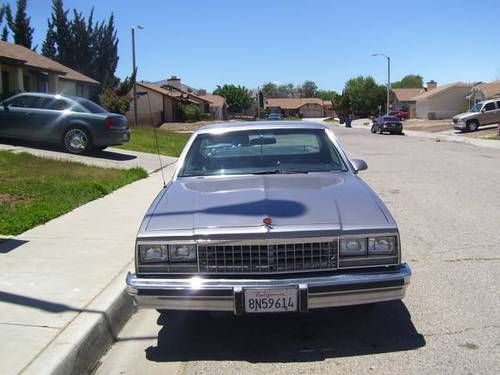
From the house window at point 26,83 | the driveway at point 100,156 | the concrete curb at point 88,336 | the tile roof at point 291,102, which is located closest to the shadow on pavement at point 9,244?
the concrete curb at point 88,336

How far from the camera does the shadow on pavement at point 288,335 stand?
4.31 m

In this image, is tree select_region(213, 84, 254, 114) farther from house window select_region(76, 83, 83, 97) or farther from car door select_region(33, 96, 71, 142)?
car door select_region(33, 96, 71, 142)

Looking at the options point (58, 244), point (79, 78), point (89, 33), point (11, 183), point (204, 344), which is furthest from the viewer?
point (89, 33)

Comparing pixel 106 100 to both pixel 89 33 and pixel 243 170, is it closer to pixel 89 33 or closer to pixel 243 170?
pixel 89 33

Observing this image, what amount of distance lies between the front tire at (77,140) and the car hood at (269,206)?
465 inches

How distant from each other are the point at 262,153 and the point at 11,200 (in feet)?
16.8

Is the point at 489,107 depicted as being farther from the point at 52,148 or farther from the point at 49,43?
the point at 49,43

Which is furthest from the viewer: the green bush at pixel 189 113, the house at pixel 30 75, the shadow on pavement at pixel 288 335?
the green bush at pixel 189 113

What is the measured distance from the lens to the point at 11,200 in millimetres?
9328

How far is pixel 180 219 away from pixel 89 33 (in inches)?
2172

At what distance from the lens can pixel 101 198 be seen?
35.3 feet

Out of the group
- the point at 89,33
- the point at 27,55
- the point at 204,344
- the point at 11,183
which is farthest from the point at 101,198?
the point at 89,33

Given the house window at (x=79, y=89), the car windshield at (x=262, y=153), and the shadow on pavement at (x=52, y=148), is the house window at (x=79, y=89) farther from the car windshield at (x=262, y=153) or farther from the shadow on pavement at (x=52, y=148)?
the car windshield at (x=262, y=153)

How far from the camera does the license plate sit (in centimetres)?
402
